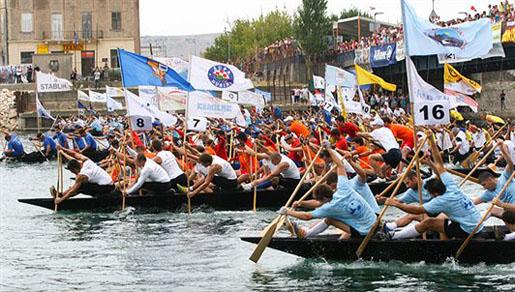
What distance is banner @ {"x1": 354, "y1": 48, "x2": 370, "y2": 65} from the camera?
62.2 metres

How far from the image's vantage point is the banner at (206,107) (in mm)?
25109

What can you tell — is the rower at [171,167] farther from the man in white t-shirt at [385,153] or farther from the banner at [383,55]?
the banner at [383,55]

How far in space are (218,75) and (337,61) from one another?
49.1 metres

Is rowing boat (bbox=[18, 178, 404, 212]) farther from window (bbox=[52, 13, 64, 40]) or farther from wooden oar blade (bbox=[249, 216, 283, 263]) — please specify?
window (bbox=[52, 13, 64, 40])

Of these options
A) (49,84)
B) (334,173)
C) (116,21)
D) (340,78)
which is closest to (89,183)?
(334,173)

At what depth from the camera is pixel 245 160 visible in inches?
1017

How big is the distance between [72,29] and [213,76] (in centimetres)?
7256

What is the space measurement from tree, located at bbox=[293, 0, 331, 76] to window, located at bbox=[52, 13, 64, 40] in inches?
827

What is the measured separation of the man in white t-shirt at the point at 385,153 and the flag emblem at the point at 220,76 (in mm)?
3326

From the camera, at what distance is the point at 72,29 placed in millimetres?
96250

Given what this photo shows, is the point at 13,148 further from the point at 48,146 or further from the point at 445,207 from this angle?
the point at 445,207

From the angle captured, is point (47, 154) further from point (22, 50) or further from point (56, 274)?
point (22, 50)

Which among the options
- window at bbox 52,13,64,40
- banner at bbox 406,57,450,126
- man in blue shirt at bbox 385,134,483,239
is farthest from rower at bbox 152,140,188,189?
window at bbox 52,13,64,40

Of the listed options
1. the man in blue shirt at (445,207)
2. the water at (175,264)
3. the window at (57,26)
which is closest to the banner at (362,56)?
the window at (57,26)
